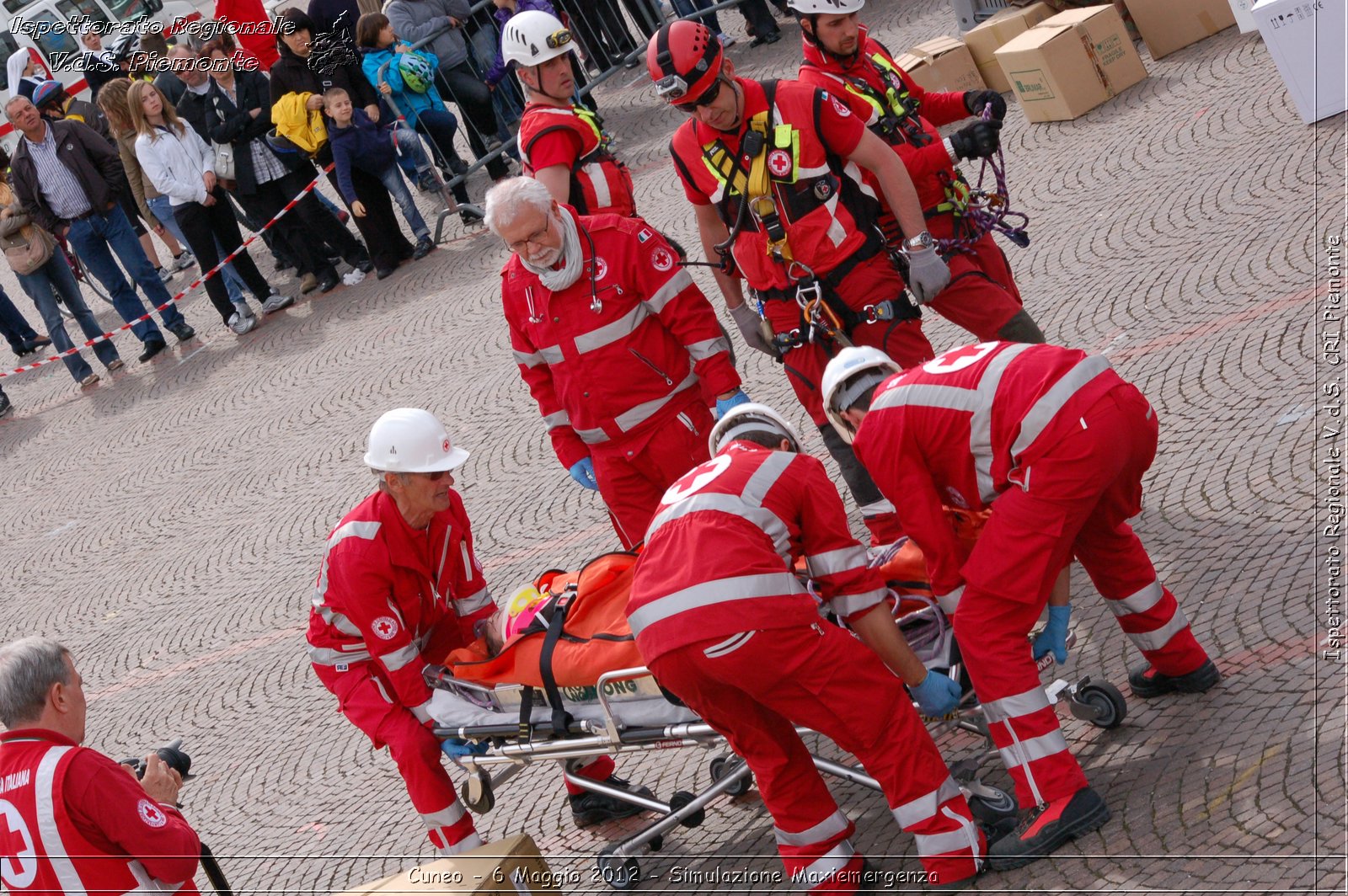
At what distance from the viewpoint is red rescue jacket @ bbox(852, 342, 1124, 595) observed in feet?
13.6

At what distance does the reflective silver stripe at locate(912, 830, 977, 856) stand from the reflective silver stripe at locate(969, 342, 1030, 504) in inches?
42.5

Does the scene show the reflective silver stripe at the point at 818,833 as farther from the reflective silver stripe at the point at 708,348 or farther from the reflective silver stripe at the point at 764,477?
the reflective silver stripe at the point at 708,348

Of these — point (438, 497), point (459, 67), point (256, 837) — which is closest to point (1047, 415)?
point (438, 497)

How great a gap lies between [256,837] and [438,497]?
230 centimetres

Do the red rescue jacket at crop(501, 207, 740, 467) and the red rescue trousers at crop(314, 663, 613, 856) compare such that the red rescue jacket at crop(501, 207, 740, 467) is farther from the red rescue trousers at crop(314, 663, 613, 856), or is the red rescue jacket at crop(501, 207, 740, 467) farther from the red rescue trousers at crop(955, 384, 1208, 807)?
the red rescue trousers at crop(955, 384, 1208, 807)

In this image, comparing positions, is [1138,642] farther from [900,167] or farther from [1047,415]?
[900,167]

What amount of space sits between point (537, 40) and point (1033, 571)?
145 inches

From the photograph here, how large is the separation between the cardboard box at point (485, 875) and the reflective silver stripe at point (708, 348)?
2199 millimetres

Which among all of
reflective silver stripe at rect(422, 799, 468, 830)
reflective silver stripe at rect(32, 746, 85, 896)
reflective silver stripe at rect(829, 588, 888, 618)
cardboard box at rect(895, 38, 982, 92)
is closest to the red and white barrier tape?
cardboard box at rect(895, 38, 982, 92)

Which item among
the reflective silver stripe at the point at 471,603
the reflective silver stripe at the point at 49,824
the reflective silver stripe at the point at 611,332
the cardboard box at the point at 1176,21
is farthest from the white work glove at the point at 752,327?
the cardboard box at the point at 1176,21

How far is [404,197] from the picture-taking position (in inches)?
504

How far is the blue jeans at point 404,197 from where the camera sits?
499 inches

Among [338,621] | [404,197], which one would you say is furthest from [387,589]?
[404,197]

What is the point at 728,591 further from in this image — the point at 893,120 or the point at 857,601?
the point at 893,120
